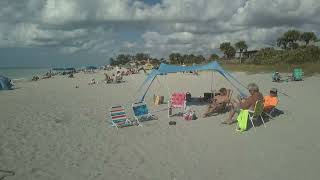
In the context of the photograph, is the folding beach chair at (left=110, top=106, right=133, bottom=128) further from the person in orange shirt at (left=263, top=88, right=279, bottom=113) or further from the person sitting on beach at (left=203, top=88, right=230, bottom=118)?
the person in orange shirt at (left=263, top=88, right=279, bottom=113)

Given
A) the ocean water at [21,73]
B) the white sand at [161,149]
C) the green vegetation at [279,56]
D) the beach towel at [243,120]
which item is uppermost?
the green vegetation at [279,56]

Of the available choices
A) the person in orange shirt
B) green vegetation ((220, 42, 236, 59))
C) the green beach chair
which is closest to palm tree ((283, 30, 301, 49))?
green vegetation ((220, 42, 236, 59))

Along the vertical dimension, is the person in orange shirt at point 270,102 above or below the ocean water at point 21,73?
above

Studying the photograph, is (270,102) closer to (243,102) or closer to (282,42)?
(243,102)

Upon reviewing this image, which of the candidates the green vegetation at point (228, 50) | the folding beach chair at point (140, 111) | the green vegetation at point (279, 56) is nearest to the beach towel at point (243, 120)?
the folding beach chair at point (140, 111)

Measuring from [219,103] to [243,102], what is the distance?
1.87m

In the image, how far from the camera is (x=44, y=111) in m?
13.3

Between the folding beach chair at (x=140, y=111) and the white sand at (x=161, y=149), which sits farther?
the folding beach chair at (x=140, y=111)

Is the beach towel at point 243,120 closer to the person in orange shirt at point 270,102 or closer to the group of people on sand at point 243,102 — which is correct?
the group of people on sand at point 243,102

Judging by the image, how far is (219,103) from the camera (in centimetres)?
1158

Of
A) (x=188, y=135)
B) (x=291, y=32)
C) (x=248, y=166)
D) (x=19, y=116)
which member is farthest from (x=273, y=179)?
(x=291, y=32)

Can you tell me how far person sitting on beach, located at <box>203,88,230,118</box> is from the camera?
11531 mm

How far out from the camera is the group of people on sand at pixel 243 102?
9.57 m

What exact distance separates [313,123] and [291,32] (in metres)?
55.5
